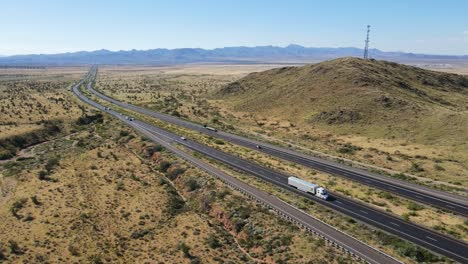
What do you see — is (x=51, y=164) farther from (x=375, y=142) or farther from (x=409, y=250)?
(x=375, y=142)

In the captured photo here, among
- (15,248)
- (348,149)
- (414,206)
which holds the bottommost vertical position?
(348,149)

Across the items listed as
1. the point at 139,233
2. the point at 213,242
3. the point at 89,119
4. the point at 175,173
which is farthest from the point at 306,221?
the point at 89,119

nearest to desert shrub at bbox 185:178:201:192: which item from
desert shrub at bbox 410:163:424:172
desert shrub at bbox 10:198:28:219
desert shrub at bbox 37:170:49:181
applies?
desert shrub at bbox 10:198:28:219

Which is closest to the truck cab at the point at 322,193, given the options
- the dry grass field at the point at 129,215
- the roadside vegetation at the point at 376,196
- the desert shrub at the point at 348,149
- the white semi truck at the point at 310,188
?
the white semi truck at the point at 310,188

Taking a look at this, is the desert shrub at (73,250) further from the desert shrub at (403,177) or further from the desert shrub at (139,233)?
the desert shrub at (403,177)

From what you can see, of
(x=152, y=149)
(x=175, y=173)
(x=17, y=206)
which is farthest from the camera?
(x=152, y=149)

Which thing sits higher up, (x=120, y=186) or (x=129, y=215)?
(x=120, y=186)
